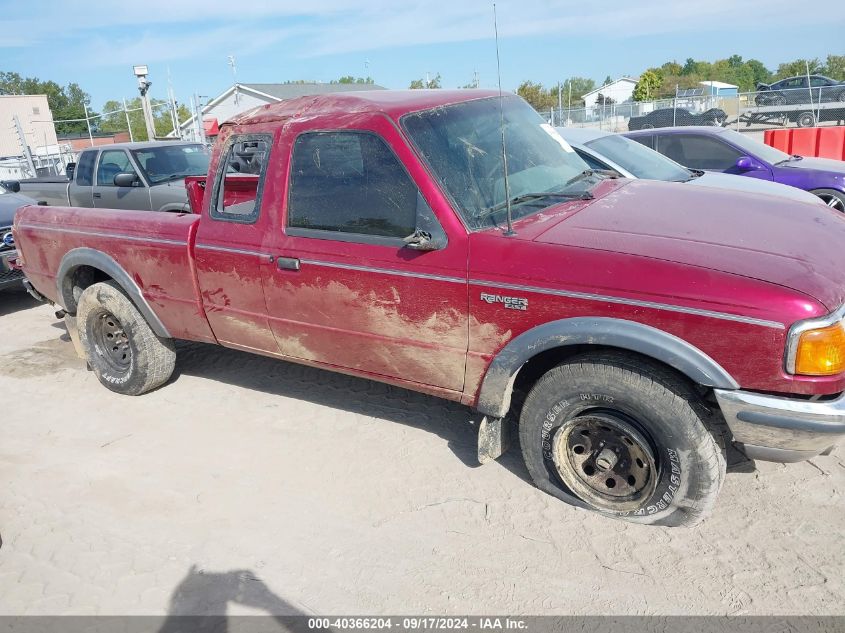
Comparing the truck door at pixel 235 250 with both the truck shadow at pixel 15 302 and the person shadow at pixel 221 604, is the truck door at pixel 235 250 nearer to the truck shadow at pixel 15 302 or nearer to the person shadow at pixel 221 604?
the person shadow at pixel 221 604

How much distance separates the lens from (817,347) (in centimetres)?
248

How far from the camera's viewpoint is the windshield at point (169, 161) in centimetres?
911

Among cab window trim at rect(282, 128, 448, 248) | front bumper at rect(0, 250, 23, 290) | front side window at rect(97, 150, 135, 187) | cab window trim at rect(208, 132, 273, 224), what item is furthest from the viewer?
front side window at rect(97, 150, 135, 187)

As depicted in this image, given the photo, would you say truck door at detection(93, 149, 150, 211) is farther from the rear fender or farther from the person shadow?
the person shadow

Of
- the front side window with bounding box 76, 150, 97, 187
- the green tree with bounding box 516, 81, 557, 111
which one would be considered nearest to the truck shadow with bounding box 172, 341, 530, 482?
the front side window with bounding box 76, 150, 97, 187

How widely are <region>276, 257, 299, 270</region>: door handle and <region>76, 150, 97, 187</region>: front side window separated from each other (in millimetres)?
7517

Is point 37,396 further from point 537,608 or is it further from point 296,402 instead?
point 537,608

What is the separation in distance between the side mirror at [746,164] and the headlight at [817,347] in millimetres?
6119

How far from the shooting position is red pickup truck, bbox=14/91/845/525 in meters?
2.61

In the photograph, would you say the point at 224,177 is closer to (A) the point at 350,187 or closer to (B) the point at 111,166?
(A) the point at 350,187

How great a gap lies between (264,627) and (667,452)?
1927mm

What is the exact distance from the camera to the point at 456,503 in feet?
11.2

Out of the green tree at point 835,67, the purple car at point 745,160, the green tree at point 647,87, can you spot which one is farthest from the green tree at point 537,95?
the purple car at point 745,160

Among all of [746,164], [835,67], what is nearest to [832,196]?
[746,164]
